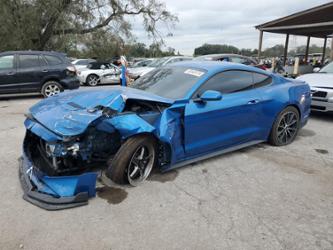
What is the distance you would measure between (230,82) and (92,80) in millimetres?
11926

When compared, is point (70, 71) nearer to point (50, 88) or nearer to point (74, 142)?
point (50, 88)

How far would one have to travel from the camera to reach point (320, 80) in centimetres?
755

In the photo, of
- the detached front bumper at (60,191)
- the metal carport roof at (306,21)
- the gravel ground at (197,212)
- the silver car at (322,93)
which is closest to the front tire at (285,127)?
the gravel ground at (197,212)

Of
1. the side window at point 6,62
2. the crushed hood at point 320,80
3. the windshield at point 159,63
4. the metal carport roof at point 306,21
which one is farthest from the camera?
the metal carport roof at point 306,21

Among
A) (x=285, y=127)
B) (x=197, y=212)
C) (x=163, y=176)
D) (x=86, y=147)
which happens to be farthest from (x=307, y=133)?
(x=86, y=147)

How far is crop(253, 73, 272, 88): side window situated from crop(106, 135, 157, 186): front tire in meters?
2.17

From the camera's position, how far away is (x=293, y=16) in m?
17.7

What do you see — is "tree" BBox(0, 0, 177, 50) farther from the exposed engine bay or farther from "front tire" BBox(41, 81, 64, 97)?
the exposed engine bay

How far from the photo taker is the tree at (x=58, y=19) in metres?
17.0

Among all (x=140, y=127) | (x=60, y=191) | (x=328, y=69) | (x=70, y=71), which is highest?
(x=328, y=69)

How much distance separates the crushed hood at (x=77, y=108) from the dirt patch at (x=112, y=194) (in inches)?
32.1

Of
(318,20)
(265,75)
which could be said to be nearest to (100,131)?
(265,75)

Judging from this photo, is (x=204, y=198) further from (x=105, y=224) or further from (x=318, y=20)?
(x=318, y=20)

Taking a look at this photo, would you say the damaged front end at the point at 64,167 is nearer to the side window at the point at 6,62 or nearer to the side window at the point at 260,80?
the side window at the point at 260,80
